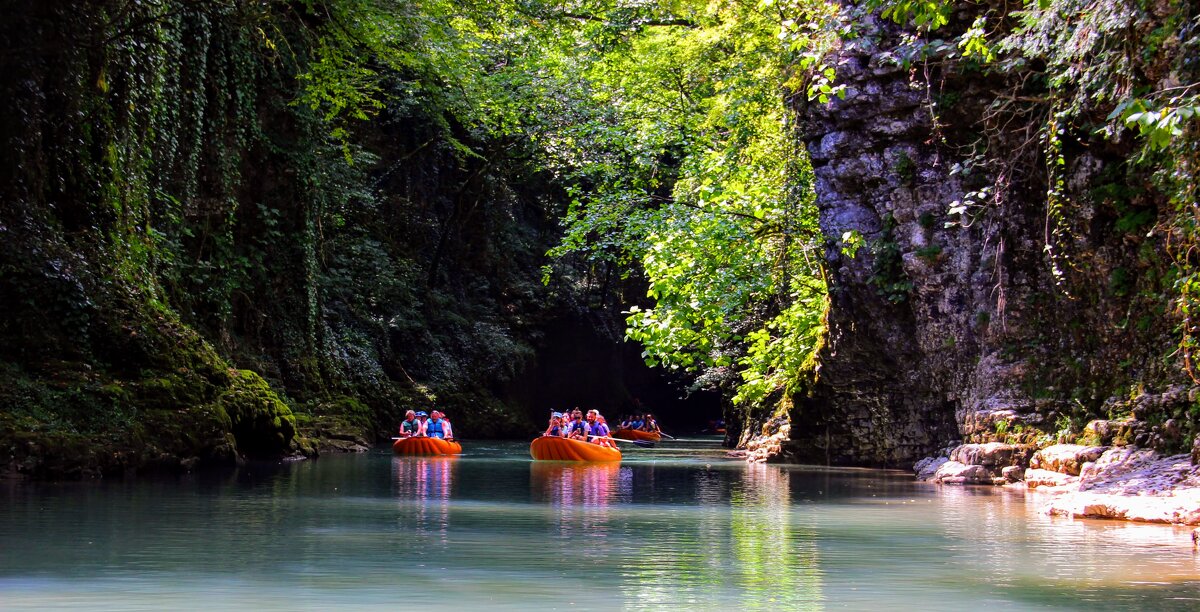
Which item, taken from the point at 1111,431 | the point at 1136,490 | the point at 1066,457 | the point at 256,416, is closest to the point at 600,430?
the point at 256,416

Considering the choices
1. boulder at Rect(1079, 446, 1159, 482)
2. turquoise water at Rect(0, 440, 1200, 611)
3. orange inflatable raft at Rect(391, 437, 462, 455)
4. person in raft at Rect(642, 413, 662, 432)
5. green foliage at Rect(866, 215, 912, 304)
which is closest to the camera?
turquoise water at Rect(0, 440, 1200, 611)

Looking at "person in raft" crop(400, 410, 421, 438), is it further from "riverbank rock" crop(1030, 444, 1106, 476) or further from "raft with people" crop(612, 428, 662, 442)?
"riverbank rock" crop(1030, 444, 1106, 476)

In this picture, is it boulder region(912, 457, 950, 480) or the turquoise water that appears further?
boulder region(912, 457, 950, 480)

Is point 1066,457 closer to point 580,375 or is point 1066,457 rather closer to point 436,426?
point 436,426

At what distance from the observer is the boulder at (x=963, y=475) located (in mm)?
17219

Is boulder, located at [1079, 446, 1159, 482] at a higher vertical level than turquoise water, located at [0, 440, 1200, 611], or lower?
higher

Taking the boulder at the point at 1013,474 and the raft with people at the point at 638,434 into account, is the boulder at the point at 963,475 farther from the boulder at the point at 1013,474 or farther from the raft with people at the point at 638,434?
the raft with people at the point at 638,434

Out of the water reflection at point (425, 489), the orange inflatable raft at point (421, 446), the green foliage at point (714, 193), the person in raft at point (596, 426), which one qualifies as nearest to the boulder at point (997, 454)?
the green foliage at point (714, 193)

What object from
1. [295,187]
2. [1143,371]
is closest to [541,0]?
[295,187]

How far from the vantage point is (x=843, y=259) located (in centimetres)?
2080

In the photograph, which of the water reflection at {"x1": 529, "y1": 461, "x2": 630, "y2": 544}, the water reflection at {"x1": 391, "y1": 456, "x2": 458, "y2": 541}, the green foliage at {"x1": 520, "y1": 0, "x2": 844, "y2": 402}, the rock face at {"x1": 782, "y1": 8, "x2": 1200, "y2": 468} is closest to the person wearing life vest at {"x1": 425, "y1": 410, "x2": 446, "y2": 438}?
the water reflection at {"x1": 391, "y1": 456, "x2": 458, "y2": 541}

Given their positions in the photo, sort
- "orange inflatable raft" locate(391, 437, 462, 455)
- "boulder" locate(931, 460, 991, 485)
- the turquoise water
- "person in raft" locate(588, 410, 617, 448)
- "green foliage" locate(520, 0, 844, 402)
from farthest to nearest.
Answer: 1. "person in raft" locate(588, 410, 617, 448)
2. "orange inflatable raft" locate(391, 437, 462, 455)
3. "green foliage" locate(520, 0, 844, 402)
4. "boulder" locate(931, 460, 991, 485)
5. the turquoise water

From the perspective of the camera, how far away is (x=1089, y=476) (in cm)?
1411

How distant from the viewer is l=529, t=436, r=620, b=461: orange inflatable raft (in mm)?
24469
